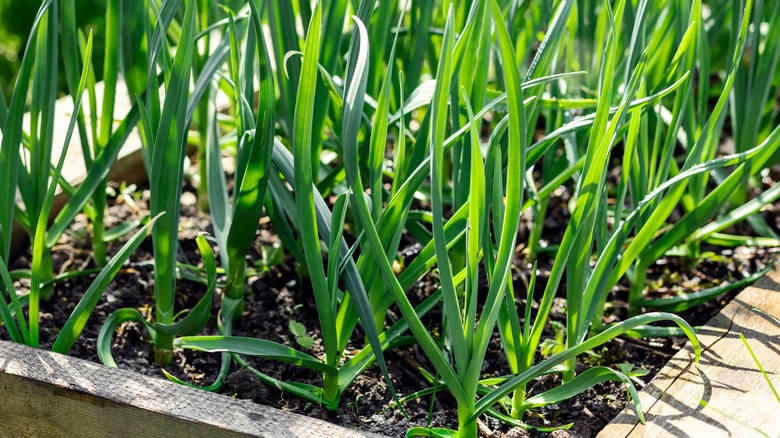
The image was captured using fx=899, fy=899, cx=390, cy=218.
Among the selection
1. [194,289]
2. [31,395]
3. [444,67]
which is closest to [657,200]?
[444,67]

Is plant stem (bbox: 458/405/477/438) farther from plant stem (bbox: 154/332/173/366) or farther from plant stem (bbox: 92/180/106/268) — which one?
plant stem (bbox: 92/180/106/268)

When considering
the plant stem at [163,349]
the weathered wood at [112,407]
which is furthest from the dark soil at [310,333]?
the weathered wood at [112,407]

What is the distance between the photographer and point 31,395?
3.87ft

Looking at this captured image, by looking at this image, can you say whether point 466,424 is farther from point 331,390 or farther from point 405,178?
point 405,178

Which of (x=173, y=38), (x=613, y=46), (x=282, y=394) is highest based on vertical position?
(x=173, y=38)

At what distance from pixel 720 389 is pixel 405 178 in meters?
0.51

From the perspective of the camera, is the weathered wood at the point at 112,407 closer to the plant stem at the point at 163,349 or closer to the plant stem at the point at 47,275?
the plant stem at the point at 163,349

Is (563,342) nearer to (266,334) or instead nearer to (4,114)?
(266,334)

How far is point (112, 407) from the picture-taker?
44.6 inches

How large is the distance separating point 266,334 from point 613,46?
0.71 m

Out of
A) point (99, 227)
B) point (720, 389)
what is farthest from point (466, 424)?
point (99, 227)

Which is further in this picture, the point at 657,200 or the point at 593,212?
the point at 657,200

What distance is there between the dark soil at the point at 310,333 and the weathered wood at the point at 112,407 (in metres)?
0.13

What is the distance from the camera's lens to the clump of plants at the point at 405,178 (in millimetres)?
1034
